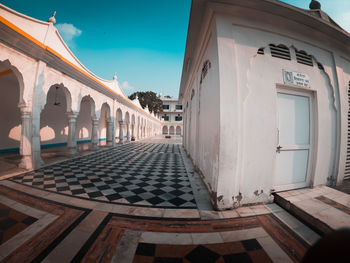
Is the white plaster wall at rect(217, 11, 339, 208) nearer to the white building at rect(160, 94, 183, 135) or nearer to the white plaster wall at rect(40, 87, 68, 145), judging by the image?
the white plaster wall at rect(40, 87, 68, 145)

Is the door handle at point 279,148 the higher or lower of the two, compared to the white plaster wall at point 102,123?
lower

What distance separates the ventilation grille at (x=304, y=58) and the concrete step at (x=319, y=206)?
313 cm

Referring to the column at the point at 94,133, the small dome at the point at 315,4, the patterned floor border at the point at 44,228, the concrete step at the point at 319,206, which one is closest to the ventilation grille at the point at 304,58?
the small dome at the point at 315,4

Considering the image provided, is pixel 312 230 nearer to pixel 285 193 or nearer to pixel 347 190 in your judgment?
pixel 285 193

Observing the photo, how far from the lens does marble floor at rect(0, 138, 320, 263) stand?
5.24 ft

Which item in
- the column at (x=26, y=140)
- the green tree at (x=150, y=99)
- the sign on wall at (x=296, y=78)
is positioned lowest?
the column at (x=26, y=140)

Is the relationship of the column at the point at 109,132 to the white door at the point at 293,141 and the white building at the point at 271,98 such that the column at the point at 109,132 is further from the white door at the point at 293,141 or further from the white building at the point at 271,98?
the white door at the point at 293,141

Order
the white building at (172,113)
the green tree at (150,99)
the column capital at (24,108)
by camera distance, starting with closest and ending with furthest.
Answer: the column capital at (24,108), the green tree at (150,99), the white building at (172,113)

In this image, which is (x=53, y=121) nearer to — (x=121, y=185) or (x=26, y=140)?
(x=26, y=140)

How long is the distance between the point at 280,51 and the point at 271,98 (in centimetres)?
126

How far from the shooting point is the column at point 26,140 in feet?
15.2

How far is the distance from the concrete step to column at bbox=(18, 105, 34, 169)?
771cm

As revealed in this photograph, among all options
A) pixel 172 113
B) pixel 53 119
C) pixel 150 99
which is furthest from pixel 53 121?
pixel 172 113

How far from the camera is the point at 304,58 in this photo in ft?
10.7
